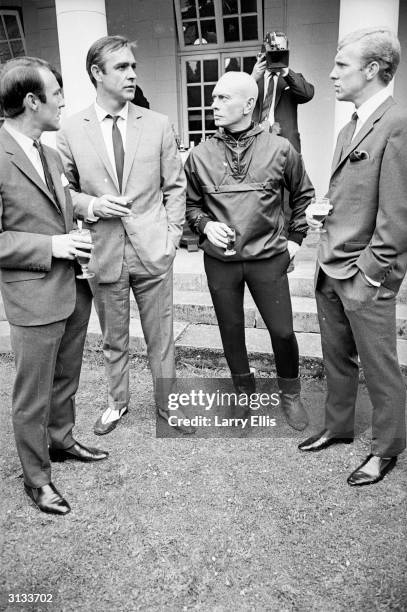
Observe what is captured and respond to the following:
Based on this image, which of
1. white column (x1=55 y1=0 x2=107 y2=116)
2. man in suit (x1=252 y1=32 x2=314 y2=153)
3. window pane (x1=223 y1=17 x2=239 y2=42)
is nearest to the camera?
man in suit (x1=252 y1=32 x2=314 y2=153)

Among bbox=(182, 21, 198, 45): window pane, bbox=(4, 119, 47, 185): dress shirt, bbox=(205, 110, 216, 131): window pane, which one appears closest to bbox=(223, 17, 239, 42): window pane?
bbox=(182, 21, 198, 45): window pane

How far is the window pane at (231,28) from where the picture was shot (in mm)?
7961

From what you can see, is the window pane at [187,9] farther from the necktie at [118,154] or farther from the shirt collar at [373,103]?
the shirt collar at [373,103]

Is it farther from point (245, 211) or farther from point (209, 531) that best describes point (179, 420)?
point (245, 211)

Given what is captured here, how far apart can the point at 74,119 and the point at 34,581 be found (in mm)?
2436

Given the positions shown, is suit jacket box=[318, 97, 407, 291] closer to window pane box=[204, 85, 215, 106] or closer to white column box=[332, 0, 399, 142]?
white column box=[332, 0, 399, 142]

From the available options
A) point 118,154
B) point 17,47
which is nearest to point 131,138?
point 118,154

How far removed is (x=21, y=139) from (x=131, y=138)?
2.69 ft

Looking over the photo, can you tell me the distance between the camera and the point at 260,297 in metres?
3.16

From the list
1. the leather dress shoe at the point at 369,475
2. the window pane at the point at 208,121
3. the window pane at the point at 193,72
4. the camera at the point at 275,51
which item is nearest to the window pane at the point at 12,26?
the window pane at the point at 193,72

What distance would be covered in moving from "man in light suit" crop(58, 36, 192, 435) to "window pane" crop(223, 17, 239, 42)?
5.71 meters

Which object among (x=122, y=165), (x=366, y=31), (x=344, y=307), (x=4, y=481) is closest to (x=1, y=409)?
(x=4, y=481)

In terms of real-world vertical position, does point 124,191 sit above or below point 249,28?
below

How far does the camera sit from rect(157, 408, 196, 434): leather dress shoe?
10.9ft
